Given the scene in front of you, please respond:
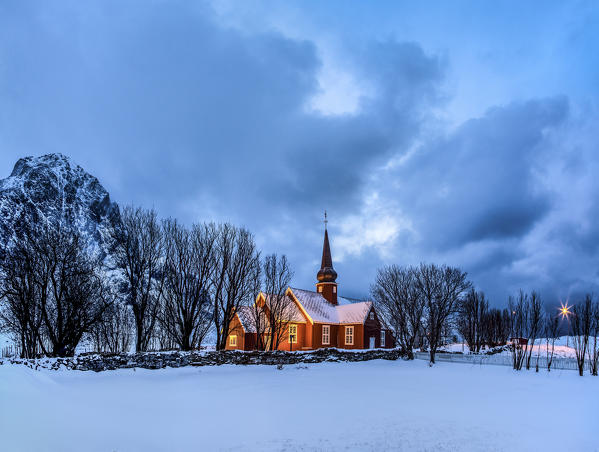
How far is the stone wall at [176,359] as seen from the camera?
1741 centimetres

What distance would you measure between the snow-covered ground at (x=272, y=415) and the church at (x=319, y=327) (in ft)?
69.3

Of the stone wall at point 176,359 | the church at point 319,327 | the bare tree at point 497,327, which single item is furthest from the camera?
the bare tree at point 497,327

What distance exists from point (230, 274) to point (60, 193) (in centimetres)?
18348

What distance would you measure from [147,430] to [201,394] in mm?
5564

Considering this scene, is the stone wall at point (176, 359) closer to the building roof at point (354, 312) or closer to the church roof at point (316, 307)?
the church roof at point (316, 307)

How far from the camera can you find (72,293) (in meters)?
24.4

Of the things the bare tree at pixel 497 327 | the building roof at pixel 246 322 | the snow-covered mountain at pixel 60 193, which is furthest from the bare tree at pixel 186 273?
the snow-covered mountain at pixel 60 193

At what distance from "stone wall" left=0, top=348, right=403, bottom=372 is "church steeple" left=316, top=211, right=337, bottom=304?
1723 cm

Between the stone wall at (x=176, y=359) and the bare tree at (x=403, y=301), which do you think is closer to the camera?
the stone wall at (x=176, y=359)

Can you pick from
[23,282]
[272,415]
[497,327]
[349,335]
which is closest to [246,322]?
[349,335]

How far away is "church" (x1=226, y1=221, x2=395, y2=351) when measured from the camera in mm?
40531

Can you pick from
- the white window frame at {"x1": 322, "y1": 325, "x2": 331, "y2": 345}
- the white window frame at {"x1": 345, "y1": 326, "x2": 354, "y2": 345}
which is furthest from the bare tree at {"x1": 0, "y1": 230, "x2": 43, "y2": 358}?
the white window frame at {"x1": 345, "y1": 326, "x2": 354, "y2": 345}

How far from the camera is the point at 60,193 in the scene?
172 metres

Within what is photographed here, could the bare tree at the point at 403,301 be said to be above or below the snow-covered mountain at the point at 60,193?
below
